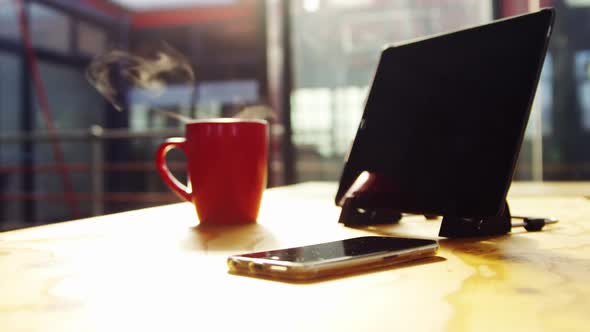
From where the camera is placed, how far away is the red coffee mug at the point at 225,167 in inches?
26.5

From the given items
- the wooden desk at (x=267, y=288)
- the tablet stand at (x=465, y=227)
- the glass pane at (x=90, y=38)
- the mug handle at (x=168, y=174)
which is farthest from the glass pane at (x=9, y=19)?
the tablet stand at (x=465, y=227)

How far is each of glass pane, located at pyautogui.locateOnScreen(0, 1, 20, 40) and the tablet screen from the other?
3.76m

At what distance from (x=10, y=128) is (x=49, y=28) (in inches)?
31.5

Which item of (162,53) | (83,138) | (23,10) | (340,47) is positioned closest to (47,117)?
(23,10)

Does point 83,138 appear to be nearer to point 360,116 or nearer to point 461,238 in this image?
point 360,116

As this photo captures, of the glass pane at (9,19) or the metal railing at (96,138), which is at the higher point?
the glass pane at (9,19)

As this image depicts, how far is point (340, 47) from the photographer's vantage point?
3.12m

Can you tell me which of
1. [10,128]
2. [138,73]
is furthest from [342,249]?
[10,128]

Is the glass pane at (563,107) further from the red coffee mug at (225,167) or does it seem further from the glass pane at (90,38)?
the glass pane at (90,38)

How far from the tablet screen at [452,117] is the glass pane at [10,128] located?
11.8ft

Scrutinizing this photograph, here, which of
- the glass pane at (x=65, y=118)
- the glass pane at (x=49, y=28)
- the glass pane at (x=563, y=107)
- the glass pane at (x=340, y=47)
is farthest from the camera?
the glass pane at (x=65, y=118)

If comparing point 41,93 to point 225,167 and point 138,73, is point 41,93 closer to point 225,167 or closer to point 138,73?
point 138,73

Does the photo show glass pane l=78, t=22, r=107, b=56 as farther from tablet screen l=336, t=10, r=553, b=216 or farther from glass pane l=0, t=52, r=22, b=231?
tablet screen l=336, t=10, r=553, b=216

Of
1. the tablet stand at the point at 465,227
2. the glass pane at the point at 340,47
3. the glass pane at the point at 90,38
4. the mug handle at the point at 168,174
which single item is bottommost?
the tablet stand at the point at 465,227
